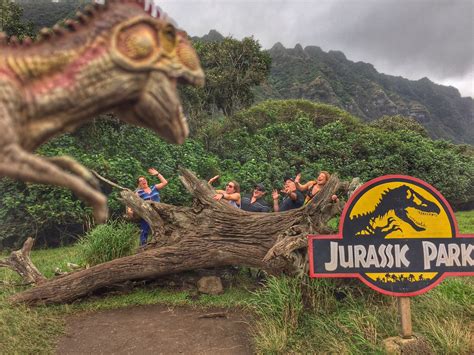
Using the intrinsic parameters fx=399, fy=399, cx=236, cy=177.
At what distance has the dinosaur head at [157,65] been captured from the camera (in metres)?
1.44

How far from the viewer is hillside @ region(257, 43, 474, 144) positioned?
43.9 meters

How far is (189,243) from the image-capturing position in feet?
18.7

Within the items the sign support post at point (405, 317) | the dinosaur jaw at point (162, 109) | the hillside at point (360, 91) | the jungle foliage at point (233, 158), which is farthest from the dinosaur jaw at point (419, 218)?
the hillside at point (360, 91)

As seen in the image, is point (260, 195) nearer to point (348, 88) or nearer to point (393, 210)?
point (393, 210)

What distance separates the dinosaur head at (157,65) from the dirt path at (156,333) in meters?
3.29

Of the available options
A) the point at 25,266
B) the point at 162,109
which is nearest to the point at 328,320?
the point at 162,109

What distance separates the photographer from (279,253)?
4.50 meters

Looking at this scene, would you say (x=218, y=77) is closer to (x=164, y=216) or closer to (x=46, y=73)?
(x=164, y=216)

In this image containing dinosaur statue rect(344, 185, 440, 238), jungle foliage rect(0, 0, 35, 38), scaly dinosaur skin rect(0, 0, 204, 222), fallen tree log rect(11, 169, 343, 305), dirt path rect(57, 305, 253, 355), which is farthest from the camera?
jungle foliage rect(0, 0, 35, 38)

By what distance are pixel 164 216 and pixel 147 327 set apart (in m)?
1.68

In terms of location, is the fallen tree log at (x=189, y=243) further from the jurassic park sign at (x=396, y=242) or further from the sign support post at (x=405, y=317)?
the sign support post at (x=405, y=317)

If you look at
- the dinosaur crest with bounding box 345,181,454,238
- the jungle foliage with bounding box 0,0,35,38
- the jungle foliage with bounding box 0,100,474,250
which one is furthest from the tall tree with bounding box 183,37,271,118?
the dinosaur crest with bounding box 345,181,454,238

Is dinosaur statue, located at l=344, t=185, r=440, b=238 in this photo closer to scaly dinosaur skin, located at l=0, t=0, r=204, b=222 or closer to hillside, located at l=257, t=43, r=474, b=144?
scaly dinosaur skin, located at l=0, t=0, r=204, b=222

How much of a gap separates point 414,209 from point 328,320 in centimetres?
145
